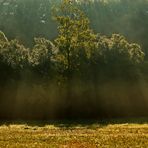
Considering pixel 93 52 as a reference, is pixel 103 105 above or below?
below

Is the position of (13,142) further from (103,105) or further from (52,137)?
(103,105)

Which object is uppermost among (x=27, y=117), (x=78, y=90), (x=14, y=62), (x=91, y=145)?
(x=14, y=62)

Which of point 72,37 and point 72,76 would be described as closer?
point 72,37

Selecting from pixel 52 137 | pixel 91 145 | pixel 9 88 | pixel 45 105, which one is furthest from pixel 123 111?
pixel 91 145

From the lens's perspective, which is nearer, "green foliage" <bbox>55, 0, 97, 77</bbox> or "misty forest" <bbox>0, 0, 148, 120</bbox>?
"misty forest" <bbox>0, 0, 148, 120</bbox>

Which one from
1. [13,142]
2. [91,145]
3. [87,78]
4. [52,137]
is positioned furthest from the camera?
[87,78]

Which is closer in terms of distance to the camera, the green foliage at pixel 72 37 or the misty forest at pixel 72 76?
the misty forest at pixel 72 76

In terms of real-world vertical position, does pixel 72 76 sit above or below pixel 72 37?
below

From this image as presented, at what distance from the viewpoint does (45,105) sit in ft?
314

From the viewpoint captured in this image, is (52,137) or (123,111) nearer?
(52,137)

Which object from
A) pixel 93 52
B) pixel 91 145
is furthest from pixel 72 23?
pixel 91 145

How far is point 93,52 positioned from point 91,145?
202 feet

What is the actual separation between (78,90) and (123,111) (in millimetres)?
11639

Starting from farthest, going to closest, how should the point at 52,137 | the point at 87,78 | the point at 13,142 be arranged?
the point at 87,78 < the point at 52,137 < the point at 13,142
